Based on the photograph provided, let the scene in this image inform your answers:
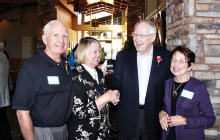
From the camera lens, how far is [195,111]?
179cm

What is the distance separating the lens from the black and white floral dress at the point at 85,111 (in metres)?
1.74

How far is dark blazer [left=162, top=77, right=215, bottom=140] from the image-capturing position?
173 cm

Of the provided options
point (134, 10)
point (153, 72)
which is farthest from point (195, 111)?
point (134, 10)

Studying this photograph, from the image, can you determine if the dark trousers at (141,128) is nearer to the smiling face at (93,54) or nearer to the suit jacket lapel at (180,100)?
the suit jacket lapel at (180,100)

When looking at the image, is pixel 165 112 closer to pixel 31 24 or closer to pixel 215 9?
pixel 215 9

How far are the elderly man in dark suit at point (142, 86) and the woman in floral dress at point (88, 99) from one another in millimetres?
298

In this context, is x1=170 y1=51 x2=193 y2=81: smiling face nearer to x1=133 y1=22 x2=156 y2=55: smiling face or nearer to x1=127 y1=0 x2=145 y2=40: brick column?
x1=133 y1=22 x2=156 y2=55: smiling face

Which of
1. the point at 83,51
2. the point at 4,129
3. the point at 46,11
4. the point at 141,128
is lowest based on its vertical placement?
the point at 4,129

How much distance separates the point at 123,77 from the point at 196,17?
3.59ft

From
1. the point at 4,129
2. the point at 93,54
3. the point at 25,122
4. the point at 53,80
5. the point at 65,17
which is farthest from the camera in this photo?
the point at 65,17

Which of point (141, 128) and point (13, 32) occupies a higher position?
point (13, 32)

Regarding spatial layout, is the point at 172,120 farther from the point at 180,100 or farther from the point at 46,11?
the point at 46,11

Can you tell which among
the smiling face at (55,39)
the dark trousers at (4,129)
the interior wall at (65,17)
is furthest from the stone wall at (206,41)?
the interior wall at (65,17)

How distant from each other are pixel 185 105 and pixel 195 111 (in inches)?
4.1
